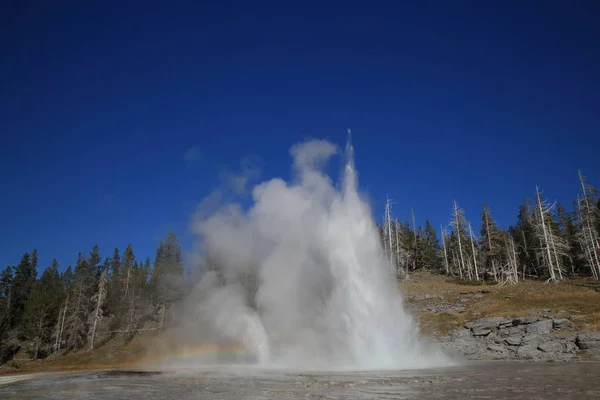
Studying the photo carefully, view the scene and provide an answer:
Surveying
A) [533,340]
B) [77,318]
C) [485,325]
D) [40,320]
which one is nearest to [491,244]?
[485,325]

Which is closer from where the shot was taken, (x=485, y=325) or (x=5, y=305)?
(x=485, y=325)

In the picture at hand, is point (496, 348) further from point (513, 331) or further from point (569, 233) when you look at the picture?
point (569, 233)

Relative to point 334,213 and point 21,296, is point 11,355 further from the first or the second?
point 334,213

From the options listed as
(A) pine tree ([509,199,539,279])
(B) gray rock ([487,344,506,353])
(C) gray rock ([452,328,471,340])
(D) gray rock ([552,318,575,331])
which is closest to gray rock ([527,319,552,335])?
(D) gray rock ([552,318,575,331])

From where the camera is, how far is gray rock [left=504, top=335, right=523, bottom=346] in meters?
31.3

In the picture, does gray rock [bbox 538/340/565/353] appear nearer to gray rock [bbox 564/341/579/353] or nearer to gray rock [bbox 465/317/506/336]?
gray rock [bbox 564/341/579/353]

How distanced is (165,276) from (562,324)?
51.3m

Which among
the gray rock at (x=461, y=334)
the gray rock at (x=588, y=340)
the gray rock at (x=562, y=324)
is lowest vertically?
the gray rock at (x=588, y=340)

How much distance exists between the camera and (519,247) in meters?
88.2

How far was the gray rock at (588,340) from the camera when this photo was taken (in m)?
26.4

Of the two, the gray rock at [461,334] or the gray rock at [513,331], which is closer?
the gray rock at [513,331]

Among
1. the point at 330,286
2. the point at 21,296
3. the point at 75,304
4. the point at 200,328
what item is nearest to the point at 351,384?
the point at 330,286

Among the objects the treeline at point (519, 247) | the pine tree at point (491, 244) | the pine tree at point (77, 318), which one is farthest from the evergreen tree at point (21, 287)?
the pine tree at point (491, 244)

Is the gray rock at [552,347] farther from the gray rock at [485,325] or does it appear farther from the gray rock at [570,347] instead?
the gray rock at [485,325]
